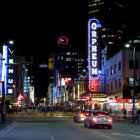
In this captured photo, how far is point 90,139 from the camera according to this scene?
18250mm

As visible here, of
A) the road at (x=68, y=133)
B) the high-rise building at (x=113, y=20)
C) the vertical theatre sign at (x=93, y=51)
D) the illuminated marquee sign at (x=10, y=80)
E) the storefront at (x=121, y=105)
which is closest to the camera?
the road at (x=68, y=133)

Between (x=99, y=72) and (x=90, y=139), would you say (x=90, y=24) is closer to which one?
(x=99, y=72)

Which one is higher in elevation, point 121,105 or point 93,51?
point 93,51

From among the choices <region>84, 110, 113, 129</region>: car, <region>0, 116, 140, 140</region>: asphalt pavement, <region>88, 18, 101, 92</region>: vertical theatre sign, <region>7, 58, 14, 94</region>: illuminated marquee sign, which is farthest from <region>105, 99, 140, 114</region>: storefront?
<region>0, 116, 140, 140</region>: asphalt pavement

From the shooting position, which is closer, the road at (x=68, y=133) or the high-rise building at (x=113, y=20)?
the road at (x=68, y=133)

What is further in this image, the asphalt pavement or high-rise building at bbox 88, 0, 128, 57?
high-rise building at bbox 88, 0, 128, 57

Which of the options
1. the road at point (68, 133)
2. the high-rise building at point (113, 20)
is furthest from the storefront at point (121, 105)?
the high-rise building at point (113, 20)

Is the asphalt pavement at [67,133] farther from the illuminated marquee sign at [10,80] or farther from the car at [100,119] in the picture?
the illuminated marquee sign at [10,80]

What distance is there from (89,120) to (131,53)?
104ft

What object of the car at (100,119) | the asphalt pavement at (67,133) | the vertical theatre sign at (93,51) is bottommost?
the asphalt pavement at (67,133)

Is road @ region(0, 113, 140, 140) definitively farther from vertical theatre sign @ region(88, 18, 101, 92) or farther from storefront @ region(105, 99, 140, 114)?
vertical theatre sign @ region(88, 18, 101, 92)

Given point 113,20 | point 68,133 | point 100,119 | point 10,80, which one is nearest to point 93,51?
point 10,80

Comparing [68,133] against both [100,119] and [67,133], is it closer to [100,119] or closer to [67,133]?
[67,133]

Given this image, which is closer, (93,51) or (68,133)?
(68,133)
